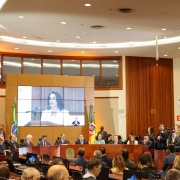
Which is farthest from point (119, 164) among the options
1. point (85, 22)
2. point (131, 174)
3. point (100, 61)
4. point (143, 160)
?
point (100, 61)

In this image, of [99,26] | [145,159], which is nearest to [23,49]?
[99,26]

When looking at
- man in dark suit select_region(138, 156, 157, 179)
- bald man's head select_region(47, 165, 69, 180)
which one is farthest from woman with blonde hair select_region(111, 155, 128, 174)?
bald man's head select_region(47, 165, 69, 180)

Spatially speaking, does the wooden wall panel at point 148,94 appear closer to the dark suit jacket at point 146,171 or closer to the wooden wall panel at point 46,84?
the wooden wall panel at point 46,84

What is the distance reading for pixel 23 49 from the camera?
1692 centimetres

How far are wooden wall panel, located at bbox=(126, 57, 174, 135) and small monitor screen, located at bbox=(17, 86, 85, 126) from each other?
2.59 metres

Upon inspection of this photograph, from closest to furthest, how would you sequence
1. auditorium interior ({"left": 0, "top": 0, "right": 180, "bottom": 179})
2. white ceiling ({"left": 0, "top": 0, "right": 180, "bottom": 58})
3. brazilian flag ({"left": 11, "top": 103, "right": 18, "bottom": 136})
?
1. white ceiling ({"left": 0, "top": 0, "right": 180, "bottom": 58})
2. auditorium interior ({"left": 0, "top": 0, "right": 180, "bottom": 179})
3. brazilian flag ({"left": 11, "top": 103, "right": 18, "bottom": 136})

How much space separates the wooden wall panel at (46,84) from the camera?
16417 mm

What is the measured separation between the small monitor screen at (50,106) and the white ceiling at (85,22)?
1.85 metres

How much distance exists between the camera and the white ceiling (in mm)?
10266

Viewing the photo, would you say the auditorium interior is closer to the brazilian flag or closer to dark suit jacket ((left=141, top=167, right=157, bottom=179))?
the brazilian flag

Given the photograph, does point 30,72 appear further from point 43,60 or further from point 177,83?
point 177,83

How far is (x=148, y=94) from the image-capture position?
1920 centimetres

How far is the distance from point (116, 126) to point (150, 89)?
2541 millimetres

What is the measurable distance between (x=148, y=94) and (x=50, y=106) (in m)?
5.12
